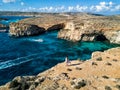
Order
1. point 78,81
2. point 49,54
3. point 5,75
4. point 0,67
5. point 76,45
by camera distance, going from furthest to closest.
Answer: point 76,45 → point 49,54 → point 0,67 → point 5,75 → point 78,81

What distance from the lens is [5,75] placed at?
7550cm

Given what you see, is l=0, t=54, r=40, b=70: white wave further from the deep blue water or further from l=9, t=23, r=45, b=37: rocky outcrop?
l=9, t=23, r=45, b=37: rocky outcrop

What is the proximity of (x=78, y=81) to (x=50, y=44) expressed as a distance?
283ft

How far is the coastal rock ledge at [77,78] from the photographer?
44.3 metres

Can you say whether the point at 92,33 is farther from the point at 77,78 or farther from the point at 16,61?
the point at 77,78

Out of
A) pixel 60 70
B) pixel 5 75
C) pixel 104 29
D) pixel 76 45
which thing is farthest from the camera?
pixel 104 29


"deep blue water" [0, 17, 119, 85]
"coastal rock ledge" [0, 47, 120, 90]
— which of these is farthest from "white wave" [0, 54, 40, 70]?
"coastal rock ledge" [0, 47, 120, 90]

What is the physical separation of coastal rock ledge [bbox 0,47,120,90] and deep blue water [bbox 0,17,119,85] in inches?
846

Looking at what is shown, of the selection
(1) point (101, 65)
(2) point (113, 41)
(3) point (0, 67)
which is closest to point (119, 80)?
(1) point (101, 65)

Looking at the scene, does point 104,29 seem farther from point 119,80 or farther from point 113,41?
point 119,80

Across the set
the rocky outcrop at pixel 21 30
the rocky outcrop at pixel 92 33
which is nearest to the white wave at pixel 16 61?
the rocky outcrop at pixel 92 33

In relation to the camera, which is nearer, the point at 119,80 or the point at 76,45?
the point at 119,80

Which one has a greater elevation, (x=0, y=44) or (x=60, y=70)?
(x=60, y=70)

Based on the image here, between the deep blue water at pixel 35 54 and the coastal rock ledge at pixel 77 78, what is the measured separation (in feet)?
70.5
